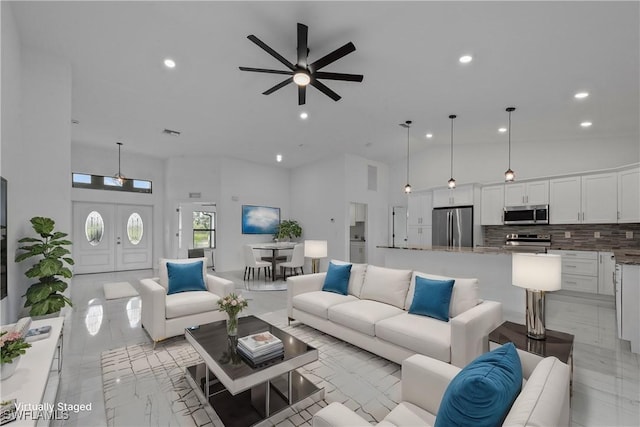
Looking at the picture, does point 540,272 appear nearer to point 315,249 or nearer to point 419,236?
point 315,249

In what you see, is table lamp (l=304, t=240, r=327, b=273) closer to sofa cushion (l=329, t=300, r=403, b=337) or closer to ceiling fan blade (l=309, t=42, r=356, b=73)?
sofa cushion (l=329, t=300, r=403, b=337)

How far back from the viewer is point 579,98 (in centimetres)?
421

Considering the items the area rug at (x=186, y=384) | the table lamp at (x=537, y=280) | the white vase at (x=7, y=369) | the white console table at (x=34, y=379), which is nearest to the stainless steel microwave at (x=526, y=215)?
the table lamp at (x=537, y=280)

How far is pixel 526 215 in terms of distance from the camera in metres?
6.05

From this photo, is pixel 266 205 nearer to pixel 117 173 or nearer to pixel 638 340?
pixel 117 173

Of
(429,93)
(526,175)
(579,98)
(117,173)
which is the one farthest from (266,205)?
(579,98)

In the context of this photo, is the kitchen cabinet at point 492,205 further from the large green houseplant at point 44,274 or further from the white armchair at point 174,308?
the large green houseplant at point 44,274

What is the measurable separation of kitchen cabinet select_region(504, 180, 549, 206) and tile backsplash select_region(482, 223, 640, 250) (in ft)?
1.89

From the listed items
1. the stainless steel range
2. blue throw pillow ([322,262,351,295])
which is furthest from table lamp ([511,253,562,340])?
the stainless steel range

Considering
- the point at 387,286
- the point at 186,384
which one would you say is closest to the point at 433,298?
the point at 387,286

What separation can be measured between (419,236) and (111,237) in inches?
329

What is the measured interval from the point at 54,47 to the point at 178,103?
1605 mm

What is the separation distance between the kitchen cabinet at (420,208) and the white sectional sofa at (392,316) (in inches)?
171

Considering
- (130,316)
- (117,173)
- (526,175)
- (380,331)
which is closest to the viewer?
(380,331)
